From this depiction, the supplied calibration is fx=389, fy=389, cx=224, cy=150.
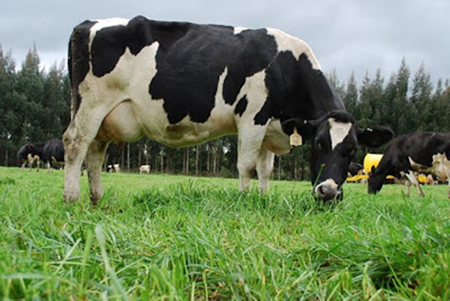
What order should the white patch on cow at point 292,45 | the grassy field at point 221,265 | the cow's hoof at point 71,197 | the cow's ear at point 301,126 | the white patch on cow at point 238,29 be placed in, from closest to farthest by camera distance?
the grassy field at point 221,265
the cow's hoof at point 71,197
the cow's ear at point 301,126
the white patch on cow at point 292,45
the white patch on cow at point 238,29

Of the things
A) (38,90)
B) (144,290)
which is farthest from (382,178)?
(38,90)

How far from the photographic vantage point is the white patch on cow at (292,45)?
218 inches

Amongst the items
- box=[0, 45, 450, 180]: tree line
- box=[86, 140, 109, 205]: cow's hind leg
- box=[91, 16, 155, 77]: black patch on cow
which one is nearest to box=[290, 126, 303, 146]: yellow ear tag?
box=[91, 16, 155, 77]: black patch on cow

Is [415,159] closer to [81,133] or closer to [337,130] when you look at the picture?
[337,130]

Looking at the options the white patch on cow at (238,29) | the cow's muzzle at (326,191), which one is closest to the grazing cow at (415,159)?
the white patch on cow at (238,29)

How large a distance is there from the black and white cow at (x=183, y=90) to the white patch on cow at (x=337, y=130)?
0.37 ft

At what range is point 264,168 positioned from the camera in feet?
20.5

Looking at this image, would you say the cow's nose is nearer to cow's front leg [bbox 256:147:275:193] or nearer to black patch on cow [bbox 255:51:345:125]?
black patch on cow [bbox 255:51:345:125]

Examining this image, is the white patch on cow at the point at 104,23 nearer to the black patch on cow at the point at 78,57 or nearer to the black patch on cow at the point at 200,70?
the black patch on cow at the point at 78,57

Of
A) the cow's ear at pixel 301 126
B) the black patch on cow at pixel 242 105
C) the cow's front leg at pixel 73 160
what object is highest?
the black patch on cow at pixel 242 105

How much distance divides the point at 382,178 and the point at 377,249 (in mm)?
12784

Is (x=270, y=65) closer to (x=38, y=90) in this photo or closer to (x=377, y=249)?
(x=377, y=249)

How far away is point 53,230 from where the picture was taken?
2.16m

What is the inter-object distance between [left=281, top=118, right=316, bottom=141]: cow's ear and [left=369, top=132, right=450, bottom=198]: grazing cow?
9029 millimetres
